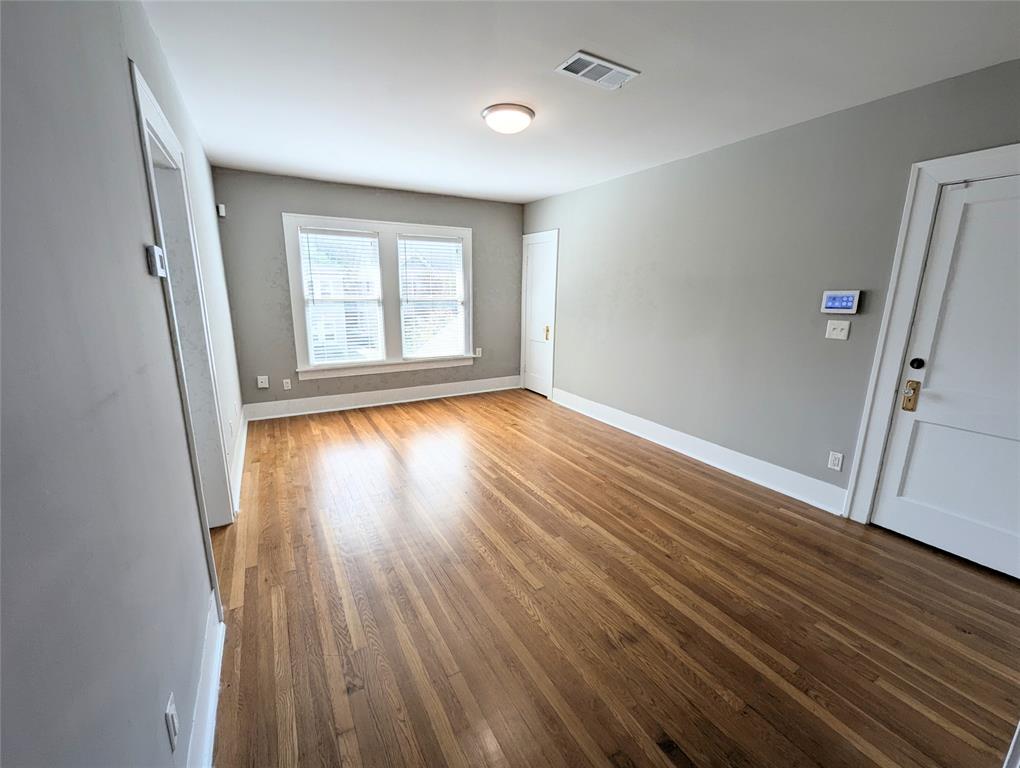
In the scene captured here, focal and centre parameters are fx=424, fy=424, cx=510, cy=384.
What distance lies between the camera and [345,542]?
Result: 7.95 ft

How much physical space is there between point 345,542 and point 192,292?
1.63 m

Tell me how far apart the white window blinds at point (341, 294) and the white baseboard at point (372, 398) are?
46 cm

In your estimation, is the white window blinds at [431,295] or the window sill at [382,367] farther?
the white window blinds at [431,295]

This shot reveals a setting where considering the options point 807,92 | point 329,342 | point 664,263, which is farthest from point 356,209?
A: point 807,92

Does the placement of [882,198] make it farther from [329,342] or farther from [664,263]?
[329,342]

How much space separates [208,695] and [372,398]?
385 cm

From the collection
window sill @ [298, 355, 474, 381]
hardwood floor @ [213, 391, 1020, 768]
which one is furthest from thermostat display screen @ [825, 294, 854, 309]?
window sill @ [298, 355, 474, 381]

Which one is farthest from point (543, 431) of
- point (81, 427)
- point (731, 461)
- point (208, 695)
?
point (81, 427)

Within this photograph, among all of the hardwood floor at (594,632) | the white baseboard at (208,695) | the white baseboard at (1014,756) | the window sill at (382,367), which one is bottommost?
the hardwood floor at (594,632)

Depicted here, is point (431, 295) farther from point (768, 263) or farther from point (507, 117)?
point (768, 263)

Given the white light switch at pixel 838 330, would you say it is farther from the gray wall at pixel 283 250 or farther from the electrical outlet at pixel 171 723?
the gray wall at pixel 283 250

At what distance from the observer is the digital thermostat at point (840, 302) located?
8.48 ft

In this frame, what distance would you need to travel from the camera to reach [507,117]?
2.58m

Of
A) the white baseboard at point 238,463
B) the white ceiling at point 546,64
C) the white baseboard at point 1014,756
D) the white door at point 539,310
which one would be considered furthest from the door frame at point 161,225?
the white door at point 539,310
